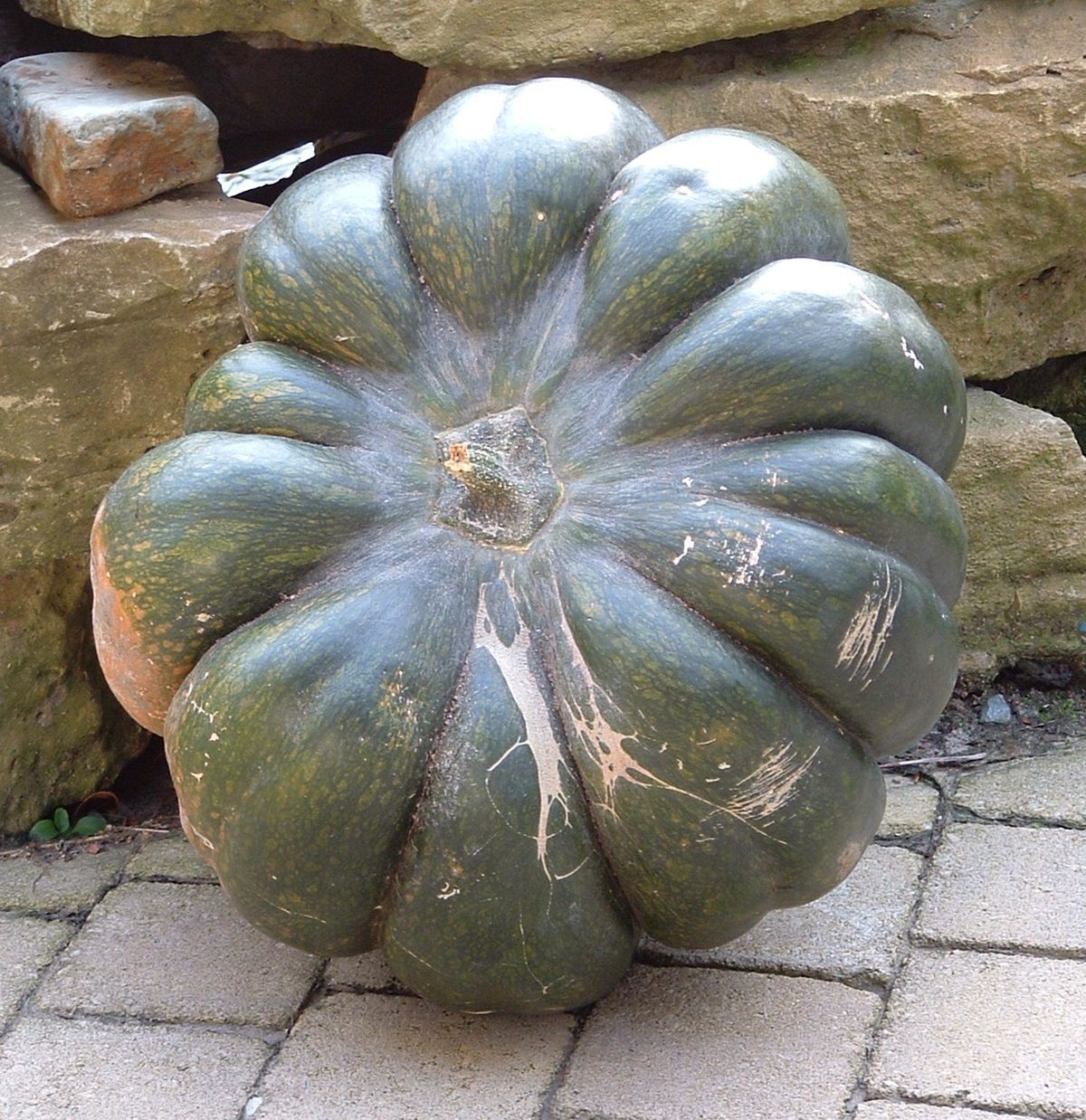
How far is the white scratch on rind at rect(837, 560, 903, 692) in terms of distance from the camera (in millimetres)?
2066

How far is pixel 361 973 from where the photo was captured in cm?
242

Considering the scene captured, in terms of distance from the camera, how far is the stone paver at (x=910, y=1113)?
198 cm

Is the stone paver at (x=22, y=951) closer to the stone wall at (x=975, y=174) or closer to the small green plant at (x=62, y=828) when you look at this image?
the small green plant at (x=62, y=828)

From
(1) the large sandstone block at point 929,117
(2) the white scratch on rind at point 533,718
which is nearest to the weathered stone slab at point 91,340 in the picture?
(1) the large sandstone block at point 929,117

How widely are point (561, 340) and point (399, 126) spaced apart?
170cm

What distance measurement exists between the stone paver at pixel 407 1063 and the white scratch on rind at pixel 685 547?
72 cm

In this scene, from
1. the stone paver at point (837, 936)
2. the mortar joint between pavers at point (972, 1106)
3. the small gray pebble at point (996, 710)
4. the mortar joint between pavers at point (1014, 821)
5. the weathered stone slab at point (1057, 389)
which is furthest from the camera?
the weathered stone slab at point (1057, 389)

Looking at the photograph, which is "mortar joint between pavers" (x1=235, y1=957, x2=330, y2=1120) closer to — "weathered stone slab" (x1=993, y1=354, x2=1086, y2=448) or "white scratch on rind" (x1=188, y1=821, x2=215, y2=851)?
"white scratch on rind" (x1=188, y1=821, x2=215, y2=851)

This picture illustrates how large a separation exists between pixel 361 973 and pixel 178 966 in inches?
11.9

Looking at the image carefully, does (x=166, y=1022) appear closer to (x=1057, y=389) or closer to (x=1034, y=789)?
(x=1034, y=789)

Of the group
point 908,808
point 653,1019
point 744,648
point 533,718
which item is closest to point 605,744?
point 533,718

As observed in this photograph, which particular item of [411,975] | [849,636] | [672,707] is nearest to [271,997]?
[411,975]

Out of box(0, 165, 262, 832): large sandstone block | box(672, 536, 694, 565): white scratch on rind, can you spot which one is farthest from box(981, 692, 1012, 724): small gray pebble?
box(0, 165, 262, 832): large sandstone block

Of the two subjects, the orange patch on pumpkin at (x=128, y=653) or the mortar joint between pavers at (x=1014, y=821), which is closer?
the orange patch on pumpkin at (x=128, y=653)
